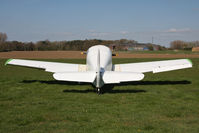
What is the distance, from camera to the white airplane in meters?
8.64

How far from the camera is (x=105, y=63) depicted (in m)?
11.0

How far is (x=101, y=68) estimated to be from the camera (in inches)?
395

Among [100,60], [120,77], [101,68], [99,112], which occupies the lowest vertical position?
[99,112]

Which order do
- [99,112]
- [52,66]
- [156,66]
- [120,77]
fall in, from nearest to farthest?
[99,112] → [120,77] → [156,66] → [52,66]

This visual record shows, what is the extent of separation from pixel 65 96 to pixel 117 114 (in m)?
3.25

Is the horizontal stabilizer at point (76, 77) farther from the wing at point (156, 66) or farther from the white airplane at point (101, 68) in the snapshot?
the wing at point (156, 66)

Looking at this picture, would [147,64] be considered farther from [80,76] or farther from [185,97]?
[80,76]

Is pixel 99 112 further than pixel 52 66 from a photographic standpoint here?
No

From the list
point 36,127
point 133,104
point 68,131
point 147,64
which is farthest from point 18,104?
point 147,64

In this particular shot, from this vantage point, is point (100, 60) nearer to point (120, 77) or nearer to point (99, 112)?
point (120, 77)

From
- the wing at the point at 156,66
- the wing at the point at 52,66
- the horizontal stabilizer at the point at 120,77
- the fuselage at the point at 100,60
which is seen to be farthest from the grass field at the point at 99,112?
the wing at the point at 52,66

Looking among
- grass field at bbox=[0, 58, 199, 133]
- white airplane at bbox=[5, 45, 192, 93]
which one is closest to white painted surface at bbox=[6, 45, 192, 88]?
white airplane at bbox=[5, 45, 192, 93]

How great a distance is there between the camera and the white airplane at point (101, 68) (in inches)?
340

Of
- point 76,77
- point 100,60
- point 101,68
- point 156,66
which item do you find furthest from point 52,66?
point 156,66
